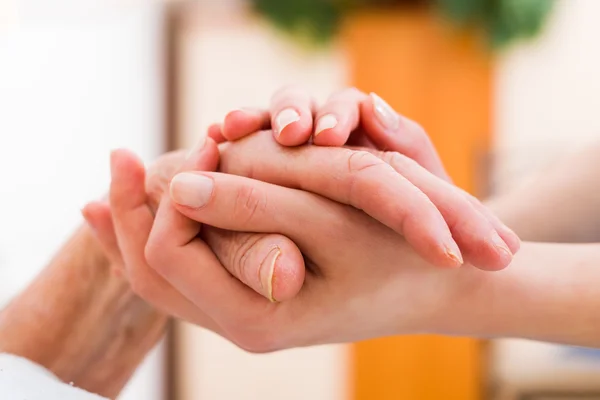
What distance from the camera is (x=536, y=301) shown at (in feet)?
1.75

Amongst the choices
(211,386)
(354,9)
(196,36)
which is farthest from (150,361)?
(354,9)

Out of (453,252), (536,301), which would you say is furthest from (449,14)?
(453,252)

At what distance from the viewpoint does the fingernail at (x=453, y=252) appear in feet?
1.36

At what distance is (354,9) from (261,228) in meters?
1.66

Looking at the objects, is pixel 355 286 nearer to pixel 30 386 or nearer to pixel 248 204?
pixel 248 204

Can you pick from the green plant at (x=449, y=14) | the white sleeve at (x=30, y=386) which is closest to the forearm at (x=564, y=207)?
the white sleeve at (x=30, y=386)

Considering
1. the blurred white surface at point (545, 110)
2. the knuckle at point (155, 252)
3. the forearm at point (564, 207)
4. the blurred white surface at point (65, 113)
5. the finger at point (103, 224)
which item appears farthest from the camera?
the blurred white surface at point (545, 110)

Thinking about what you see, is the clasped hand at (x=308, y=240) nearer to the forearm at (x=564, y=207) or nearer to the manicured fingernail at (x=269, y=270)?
the manicured fingernail at (x=269, y=270)

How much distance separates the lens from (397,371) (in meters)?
2.01

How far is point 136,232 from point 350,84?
5.20ft

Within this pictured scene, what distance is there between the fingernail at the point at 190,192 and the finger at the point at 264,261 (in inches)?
1.6

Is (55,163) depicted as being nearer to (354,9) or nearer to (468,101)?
(354,9)

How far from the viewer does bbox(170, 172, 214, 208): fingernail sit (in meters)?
0.51

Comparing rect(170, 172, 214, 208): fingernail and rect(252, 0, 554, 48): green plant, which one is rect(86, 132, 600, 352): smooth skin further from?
rect(252, 0, 554, 48): green plant
